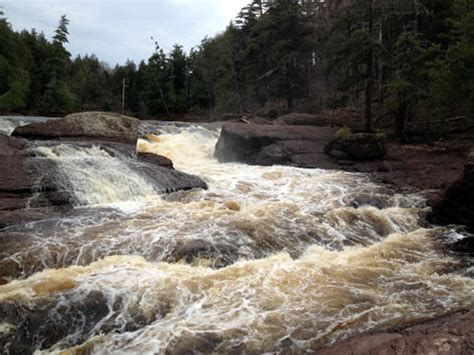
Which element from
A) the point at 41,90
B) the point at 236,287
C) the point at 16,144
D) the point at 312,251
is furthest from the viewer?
the point at 41,90

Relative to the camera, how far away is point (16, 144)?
36.9ft

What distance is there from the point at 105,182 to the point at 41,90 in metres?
44.5

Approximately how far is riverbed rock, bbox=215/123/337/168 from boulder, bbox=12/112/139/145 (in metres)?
4.78

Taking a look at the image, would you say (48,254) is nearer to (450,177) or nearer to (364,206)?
(364,206)

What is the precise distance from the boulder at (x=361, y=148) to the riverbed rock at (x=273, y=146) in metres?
0.71

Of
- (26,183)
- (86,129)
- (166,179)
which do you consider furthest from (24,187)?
(86,129)

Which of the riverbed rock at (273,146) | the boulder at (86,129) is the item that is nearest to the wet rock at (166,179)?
the boulder at (86,129)

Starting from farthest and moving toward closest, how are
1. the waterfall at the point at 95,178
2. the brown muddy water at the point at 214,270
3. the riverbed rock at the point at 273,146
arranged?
the riverbed rock at the point at 273,146, the waterfall at the point at 95,178, the brown muddy water at the point at 214,270

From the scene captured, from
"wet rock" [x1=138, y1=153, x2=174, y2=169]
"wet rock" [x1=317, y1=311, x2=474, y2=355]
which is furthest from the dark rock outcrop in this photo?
"wet rock" [x1=138, y1=153, x2=174, y2=169]

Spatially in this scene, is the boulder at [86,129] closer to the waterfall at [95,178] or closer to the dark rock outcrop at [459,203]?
the waterfall at [95,178]

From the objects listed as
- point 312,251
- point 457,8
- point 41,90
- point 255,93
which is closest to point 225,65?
point 255,93

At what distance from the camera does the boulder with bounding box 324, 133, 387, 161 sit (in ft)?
50.0

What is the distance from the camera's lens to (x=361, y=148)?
15.3 meters

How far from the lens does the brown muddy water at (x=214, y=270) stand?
4801mm
